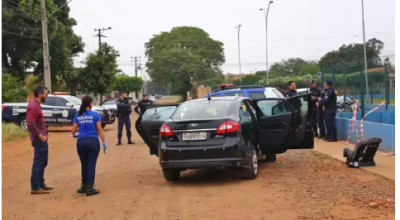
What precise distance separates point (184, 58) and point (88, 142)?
57703 mm

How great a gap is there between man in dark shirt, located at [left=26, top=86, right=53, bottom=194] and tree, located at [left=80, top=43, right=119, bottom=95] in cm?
3428

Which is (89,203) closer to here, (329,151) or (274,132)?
(274,132)

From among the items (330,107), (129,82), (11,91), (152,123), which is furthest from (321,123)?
(129,82)

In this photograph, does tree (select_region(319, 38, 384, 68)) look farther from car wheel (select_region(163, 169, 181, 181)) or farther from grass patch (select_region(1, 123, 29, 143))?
car wheel (select_region(163, 169, 181, 181))

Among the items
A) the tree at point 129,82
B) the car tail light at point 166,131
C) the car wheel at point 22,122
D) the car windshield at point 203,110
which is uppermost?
the tree at point 129,82

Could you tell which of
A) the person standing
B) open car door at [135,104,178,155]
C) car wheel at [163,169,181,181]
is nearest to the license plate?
car wheel at [163,169,181,181]

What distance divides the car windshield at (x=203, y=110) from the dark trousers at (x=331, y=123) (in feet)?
19.4

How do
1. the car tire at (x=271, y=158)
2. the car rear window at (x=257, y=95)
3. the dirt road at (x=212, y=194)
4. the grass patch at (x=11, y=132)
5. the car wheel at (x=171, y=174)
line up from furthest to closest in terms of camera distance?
the grass patch at (x=11, y=132) → the car rear window at (x=257, y=95) → the car tire at (x=271, y=158) → the car wheel at (x=171, y=174) → the dirt road at (x=212, y=194)

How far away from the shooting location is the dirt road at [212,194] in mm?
6430

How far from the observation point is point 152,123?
10414 mm

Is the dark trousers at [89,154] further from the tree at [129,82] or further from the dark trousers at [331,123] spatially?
the tree at [129,82]

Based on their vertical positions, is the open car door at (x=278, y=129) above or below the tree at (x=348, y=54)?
below

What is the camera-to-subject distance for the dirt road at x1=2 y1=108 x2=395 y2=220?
6.43 metres

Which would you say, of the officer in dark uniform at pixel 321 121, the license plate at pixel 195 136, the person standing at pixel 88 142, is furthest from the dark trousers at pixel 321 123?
the person standing at pixel 88 142
